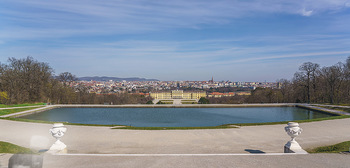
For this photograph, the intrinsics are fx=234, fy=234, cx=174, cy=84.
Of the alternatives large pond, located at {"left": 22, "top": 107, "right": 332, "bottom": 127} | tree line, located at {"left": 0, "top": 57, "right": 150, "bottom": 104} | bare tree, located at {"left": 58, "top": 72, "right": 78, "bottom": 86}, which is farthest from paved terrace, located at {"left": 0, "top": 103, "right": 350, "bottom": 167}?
bare tree, located at {"left": 58, "top": 72, "right": 78, "bottom": 86}

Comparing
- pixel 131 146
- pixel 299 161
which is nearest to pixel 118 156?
pixel 131 146

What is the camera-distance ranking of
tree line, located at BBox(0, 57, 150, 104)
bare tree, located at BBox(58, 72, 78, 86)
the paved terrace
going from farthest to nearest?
bare tree, located at BBox(58, 72, 78, 86) → tree line, located at BBox(0, 57, 150, 104) → the paved terrace

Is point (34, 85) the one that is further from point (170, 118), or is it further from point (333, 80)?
point (333, 80)

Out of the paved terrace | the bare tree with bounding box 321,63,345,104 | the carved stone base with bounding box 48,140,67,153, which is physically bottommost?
the paved terrace

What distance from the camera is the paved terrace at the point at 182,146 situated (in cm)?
457

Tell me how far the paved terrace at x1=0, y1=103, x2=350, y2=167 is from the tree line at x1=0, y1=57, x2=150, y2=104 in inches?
794

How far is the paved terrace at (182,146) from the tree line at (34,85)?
2017 centimetres

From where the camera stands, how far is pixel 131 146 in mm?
6898

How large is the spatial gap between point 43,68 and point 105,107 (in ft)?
37.5

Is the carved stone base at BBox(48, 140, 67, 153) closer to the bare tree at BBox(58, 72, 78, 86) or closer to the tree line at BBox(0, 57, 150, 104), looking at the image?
the tree line at BBox(0, 57, 150, 104)

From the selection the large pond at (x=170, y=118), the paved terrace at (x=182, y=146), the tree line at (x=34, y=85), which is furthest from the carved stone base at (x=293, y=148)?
the tree line at (x=34, y=85)

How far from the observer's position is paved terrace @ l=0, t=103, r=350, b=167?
4.57 metres

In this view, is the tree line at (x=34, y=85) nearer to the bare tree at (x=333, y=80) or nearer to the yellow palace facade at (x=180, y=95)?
the bare tree at (x=333, y=80)

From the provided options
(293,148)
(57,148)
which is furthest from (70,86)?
Result: (293,148)
